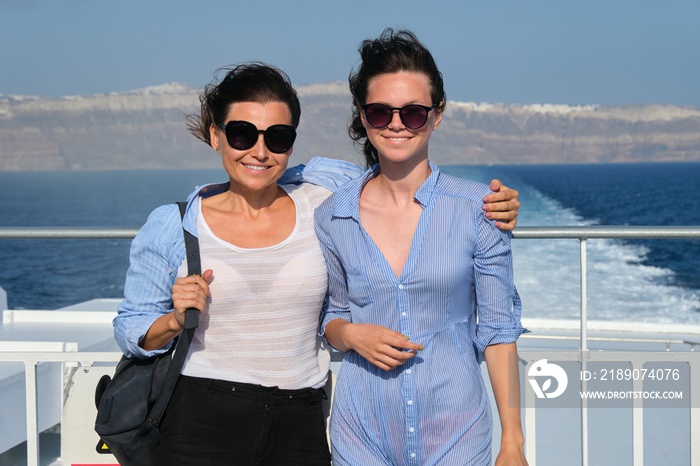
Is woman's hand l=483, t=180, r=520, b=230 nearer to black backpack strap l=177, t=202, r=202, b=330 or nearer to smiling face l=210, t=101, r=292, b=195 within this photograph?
smiling face l=210, t=101, r=292, b=195

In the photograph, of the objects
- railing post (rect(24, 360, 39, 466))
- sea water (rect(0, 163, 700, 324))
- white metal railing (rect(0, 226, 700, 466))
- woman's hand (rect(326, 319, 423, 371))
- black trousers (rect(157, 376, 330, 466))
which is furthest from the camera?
sea water (rect(0, 163, 700, 324))

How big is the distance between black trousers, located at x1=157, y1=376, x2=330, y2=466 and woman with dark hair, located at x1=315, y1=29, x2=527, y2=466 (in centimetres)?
16

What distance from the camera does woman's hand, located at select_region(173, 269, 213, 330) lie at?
216 cm

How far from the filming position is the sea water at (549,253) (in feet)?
73.5

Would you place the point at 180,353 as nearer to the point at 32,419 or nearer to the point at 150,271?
the point at 150,271

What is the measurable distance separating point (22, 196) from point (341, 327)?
446ft

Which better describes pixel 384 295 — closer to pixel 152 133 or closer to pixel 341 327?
pixel 341 327

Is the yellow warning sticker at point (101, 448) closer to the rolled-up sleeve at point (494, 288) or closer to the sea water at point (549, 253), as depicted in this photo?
the rolled-up sleeve at point (494, 288)

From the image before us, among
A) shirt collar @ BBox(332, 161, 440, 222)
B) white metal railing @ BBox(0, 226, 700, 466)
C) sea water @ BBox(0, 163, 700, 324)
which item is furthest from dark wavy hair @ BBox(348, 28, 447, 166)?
sea water @ BBox(0, 163, 700, 324)

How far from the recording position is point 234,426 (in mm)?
2287

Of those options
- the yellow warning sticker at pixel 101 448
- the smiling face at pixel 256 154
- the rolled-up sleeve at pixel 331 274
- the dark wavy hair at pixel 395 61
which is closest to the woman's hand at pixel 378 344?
the rolled-up sleeve at pixel 331 274

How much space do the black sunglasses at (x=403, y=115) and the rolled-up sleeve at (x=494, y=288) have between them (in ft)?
0.98

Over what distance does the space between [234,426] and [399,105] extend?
3.20 feet

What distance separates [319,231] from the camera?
234 cm
